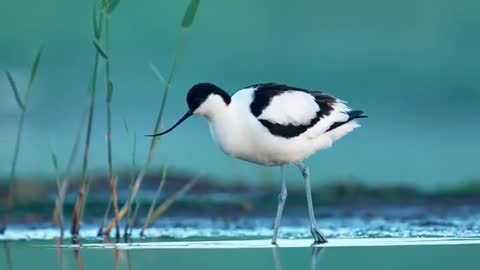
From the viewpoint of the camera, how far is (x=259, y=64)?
26234mm

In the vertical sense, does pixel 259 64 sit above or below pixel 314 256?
above

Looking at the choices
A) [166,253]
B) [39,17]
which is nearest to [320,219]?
[166,253]

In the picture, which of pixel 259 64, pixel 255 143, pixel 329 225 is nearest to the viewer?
pixel 255 143

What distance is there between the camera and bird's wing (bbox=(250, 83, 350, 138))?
14.6 meters

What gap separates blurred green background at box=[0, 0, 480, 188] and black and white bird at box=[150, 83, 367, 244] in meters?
7.23

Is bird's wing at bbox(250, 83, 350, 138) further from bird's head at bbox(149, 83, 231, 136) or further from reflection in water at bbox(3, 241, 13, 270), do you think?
reflection in water at bbox(3, 241, 13, 270)

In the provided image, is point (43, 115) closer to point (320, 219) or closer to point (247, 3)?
point (247, 3)

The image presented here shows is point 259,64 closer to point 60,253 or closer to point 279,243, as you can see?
point 279,243

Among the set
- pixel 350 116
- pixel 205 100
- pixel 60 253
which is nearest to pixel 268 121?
pixel 205 100

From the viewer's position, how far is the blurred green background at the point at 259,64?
23.5m

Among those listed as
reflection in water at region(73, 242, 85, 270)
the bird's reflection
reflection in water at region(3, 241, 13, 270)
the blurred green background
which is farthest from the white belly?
the blurred green background

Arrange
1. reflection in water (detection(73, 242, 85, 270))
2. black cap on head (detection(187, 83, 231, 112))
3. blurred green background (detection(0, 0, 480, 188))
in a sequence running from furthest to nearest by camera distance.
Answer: blurred green background (detection(0, 0, 480, 188)), black cap on head (detection(187, 83, 231, 112)), reflection in water (detection(73, 242, 85, 270))

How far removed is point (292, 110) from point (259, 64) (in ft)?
37.7

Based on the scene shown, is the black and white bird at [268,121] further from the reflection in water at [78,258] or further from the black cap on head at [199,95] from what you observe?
the reflection in water at [78,258]
